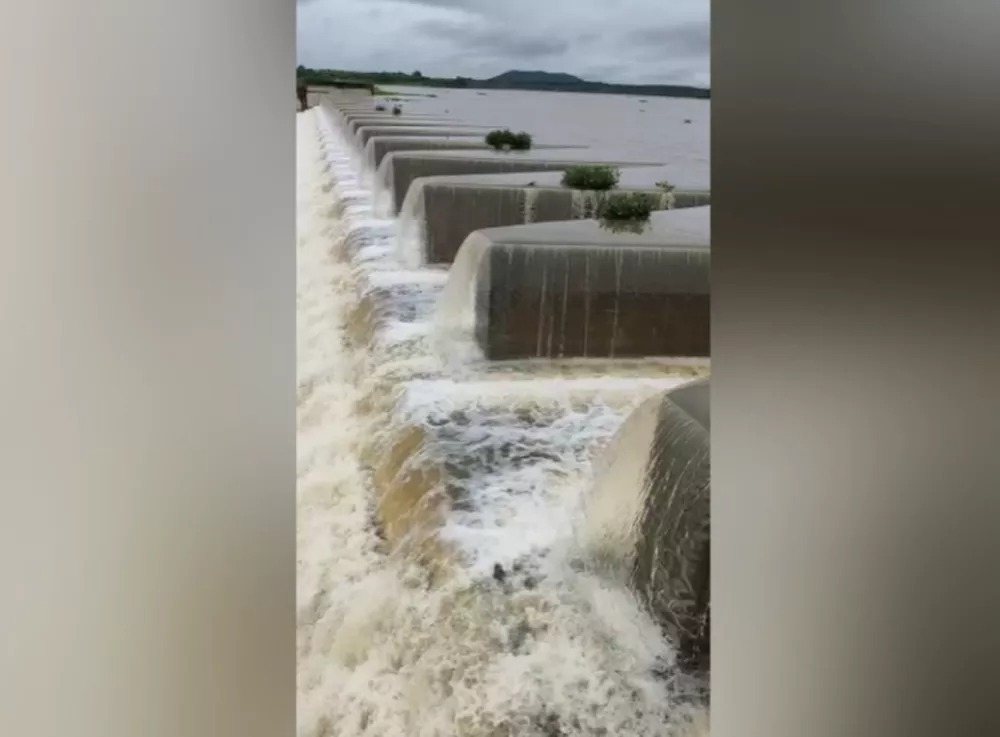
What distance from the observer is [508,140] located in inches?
53.8

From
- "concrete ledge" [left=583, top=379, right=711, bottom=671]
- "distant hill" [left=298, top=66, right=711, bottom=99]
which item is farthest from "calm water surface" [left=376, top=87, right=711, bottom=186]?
"concrete ledge" [left=583, top=379, right=711, bottom=671]

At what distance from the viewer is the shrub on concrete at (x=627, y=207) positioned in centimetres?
138

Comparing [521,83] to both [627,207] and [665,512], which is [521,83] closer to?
[627,207]

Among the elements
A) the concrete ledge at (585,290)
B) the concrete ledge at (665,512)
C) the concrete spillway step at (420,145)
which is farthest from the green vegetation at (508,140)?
the concrete ledge at (665,512)

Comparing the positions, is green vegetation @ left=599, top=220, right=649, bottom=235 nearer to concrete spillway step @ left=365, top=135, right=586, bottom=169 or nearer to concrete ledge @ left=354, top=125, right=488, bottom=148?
concrete spillway step @ left=365, top=135, right=586, bottom=169

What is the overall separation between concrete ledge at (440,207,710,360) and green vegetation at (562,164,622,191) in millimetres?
57

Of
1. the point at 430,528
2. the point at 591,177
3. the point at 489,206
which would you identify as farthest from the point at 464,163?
the point at 430,528

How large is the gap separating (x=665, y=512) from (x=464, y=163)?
0.57 metres

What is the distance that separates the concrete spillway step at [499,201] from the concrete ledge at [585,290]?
2cm

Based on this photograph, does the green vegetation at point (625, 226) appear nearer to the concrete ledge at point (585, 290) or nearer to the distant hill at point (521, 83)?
→ the concrete ledge at point (585, 290)
